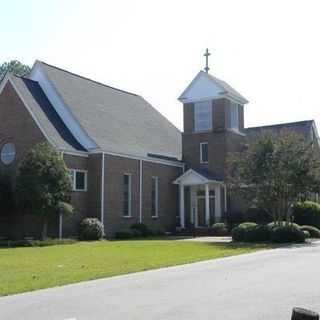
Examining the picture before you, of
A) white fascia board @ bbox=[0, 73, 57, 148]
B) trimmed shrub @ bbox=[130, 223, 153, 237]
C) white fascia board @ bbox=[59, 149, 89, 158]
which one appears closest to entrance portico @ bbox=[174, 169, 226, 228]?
trimmed shrub @ bbox=[130, 223, 153, 237]

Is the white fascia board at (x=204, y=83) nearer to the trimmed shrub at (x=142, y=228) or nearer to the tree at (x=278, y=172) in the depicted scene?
the trimmed shrub at (x=142, y=228)

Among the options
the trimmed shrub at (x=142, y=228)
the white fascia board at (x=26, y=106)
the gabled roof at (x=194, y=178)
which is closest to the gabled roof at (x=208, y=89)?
the gabled roof at (x=194, y=178)

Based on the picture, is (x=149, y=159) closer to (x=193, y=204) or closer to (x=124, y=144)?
(x=124, y=144)

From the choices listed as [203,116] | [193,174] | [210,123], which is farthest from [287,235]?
[203,116]

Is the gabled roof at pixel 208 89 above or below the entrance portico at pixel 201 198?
above

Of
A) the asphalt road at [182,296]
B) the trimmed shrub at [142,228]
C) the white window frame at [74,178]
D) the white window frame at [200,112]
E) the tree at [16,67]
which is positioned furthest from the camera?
the tree at [16,67]

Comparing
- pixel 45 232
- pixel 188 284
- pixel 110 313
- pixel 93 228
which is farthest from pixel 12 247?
pixel 110 313

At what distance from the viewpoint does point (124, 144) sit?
3781 centimetres

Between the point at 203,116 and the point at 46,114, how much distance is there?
1221cm

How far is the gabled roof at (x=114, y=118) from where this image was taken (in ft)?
121

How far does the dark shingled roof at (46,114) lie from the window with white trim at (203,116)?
10.8m

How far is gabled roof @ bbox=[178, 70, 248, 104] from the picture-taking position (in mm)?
41719

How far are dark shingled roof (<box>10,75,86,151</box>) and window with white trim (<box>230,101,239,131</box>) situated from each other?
1273cm

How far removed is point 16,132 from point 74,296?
2492cm
